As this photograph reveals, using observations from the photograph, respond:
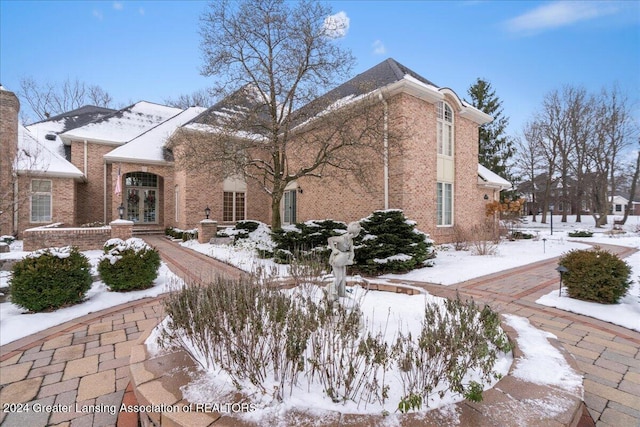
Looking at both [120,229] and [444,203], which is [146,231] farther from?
[444,203]

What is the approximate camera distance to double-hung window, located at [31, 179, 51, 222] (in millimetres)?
13148

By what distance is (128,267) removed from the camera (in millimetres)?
5633

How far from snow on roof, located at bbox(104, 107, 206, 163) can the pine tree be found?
81.3 ft

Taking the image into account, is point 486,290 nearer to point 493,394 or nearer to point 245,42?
point 493,394

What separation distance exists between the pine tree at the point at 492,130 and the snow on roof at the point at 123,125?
2670 cm

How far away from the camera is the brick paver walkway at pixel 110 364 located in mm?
2281

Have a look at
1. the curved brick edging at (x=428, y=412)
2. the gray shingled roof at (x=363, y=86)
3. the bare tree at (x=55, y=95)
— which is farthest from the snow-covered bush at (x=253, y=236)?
the bare tree at (x=55, y=95)

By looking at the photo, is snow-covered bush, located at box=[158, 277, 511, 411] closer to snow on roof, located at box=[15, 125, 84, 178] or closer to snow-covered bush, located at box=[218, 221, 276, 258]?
snow-covered bush, located at box=[218, 221, 276, 258]

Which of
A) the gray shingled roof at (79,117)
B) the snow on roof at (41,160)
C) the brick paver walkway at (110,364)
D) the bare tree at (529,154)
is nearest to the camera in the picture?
the brick paver walkway at (110,364)

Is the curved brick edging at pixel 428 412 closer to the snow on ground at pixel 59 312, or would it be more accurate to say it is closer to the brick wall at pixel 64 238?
the snow on ground at pixel 59 312

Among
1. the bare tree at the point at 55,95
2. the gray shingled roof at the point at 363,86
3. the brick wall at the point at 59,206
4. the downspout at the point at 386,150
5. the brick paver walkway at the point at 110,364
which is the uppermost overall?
the bare tree at the point at 55,95

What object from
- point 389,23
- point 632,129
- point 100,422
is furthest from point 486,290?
point 632,129

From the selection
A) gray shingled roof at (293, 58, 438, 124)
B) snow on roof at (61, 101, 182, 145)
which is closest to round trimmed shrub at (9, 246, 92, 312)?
gray shingled roof at (293, 58, 438, 124)

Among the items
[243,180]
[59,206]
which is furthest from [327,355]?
[59,206]
